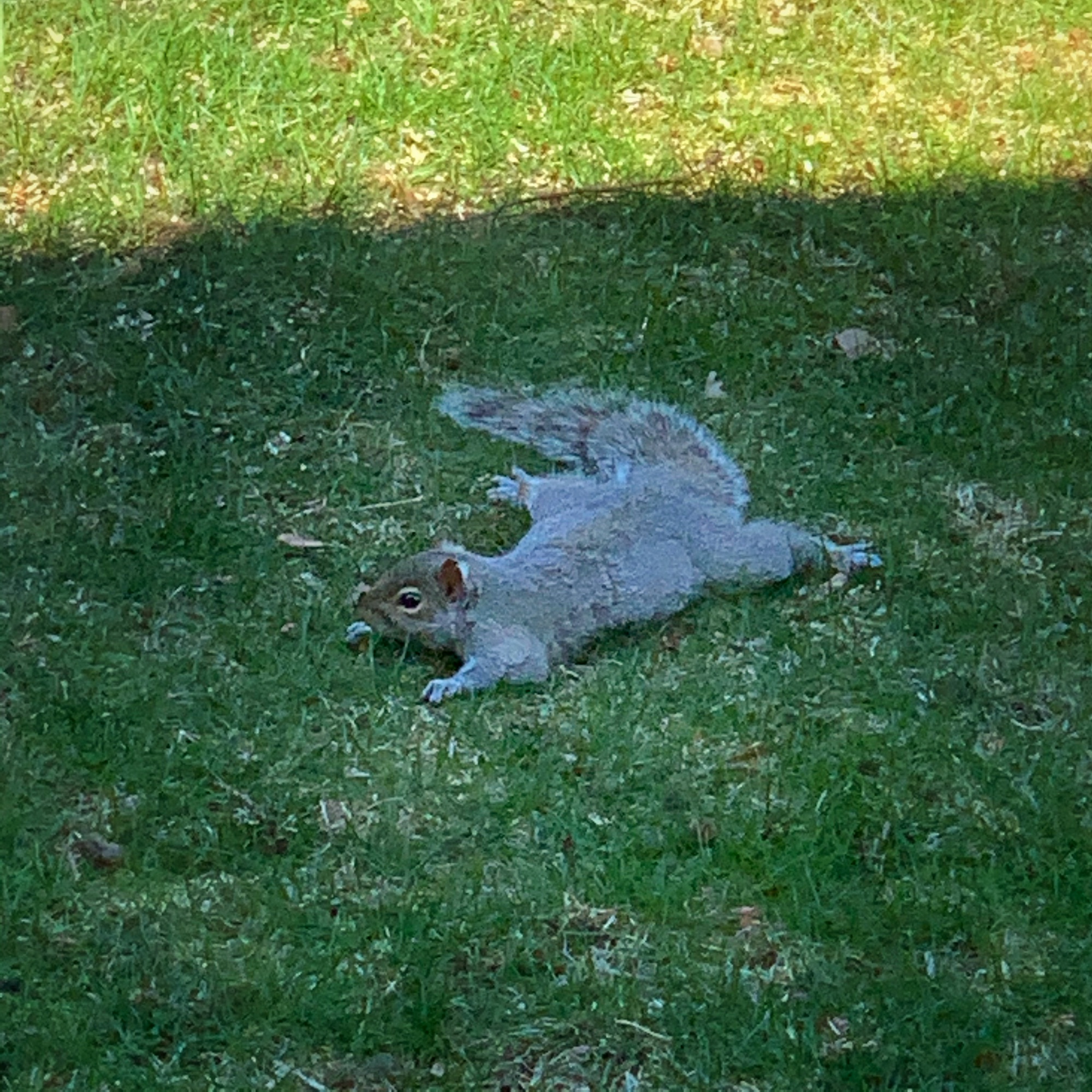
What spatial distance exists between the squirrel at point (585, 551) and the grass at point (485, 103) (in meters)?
1.21

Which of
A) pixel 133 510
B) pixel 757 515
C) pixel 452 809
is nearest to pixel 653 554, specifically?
pixel 757 515

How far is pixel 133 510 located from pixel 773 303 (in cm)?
193

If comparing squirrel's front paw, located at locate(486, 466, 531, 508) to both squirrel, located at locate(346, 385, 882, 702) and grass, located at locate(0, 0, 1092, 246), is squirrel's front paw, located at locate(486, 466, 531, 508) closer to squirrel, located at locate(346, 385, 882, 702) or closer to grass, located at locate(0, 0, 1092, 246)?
squirrel, located at locate(346, 385, 882, 702)

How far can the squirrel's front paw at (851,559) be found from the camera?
4.19m

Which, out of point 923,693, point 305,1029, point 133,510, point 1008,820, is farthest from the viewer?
point 133,510

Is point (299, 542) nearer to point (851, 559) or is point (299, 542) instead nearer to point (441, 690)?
point (441, 690)

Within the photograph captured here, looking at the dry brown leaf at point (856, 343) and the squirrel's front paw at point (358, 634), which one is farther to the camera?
the dry brown leaf at point (856, 343)

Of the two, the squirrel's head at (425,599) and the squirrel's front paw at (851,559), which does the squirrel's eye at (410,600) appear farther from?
the squirrel's front paw at (851,559)

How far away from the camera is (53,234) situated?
5.29 meters

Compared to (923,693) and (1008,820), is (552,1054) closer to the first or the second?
(1008,820)

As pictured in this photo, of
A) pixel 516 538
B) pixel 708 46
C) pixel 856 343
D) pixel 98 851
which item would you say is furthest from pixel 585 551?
pixel 708 46

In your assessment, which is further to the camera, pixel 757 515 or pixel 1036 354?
pixel 1036 354

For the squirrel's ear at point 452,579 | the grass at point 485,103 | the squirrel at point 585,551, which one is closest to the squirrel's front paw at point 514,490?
the squirrel at point 585,551

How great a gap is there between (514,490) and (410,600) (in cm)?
64
